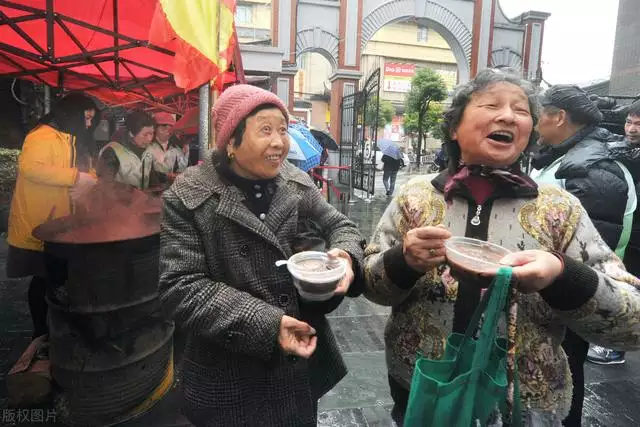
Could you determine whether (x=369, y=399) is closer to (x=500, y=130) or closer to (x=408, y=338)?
(x=408, y=338)

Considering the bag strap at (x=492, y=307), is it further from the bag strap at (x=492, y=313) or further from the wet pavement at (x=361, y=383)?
the wet pavement at (x=361, y=383)

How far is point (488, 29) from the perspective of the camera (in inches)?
625

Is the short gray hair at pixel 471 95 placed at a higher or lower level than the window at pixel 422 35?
lower

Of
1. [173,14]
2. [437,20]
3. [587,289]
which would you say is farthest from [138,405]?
[437,20]

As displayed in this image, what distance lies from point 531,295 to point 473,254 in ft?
1.02

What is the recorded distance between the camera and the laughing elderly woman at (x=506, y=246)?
4.32 feet

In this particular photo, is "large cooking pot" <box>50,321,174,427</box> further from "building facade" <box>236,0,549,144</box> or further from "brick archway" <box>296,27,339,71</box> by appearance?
"brick archway" <box>296,27,339,71</box>

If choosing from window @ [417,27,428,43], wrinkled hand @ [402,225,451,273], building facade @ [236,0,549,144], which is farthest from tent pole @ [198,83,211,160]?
window @ [417,27,428,43]

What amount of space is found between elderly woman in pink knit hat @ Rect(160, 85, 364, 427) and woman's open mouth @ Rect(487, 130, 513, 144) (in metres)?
0.66

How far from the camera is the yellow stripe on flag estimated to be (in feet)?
8.72

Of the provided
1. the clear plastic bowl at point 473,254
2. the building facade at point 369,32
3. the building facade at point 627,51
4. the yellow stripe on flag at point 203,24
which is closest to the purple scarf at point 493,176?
the clear plastic bowl at point 473,254

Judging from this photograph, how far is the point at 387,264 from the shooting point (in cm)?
147

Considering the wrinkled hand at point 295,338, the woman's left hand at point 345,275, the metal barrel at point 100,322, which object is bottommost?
the metal barrel at point 100,322

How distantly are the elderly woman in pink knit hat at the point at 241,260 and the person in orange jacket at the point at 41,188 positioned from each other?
2.38 meters
